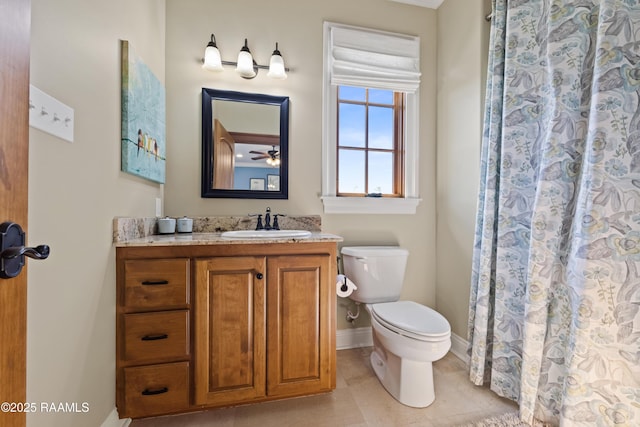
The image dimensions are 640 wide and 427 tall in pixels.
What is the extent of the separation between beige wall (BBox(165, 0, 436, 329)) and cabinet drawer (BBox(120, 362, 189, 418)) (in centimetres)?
96

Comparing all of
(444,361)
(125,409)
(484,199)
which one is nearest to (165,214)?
(125,409)

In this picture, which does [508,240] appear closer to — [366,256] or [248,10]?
[366,256]

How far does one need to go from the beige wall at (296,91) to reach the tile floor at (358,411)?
0.60 m

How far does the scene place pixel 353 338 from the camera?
2127 mm

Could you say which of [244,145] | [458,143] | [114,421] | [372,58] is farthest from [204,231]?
[458,143]

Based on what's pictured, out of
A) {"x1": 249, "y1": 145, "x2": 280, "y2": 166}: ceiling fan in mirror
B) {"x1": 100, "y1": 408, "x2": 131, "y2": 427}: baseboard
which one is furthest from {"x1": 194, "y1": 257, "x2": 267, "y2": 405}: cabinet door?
{"x1": 249, "y1": 145, "x2": 280, "y2": 166}: ceiling fan in mirror

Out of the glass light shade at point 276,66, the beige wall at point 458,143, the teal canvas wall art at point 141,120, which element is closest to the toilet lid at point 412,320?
the beige wall at point 458,143

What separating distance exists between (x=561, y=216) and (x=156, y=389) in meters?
2.09

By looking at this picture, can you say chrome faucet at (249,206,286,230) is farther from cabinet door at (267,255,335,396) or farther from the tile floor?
the tile floor

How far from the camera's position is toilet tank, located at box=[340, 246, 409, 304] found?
1879 mm

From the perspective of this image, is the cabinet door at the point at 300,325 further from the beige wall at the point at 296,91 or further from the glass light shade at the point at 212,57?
the glass light shade at the point at 212,57

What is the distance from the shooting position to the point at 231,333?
1375 millimetres

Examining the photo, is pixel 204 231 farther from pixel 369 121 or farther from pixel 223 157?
pixel 369 121

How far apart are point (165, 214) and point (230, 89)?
979mm
